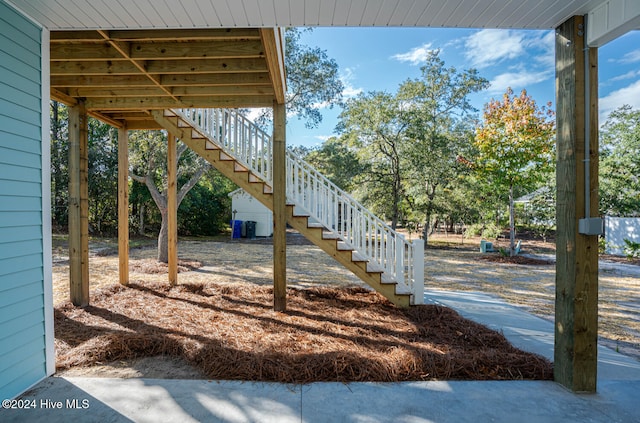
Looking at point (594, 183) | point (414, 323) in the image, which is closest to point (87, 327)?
point (414, 323)

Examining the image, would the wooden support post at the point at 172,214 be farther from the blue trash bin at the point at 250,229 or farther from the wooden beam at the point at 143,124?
the blue trash bin at the point at 250,229

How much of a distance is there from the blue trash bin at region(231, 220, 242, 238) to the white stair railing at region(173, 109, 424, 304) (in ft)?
33.7

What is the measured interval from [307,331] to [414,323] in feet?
4.22

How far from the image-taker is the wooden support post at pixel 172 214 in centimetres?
536

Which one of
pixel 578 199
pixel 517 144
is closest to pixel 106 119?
pixel 578 199

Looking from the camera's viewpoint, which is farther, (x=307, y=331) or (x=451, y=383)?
(x=307, y=331)

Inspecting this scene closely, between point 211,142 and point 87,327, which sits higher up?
point 211,142

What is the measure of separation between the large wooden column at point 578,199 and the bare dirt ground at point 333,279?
4.61ft

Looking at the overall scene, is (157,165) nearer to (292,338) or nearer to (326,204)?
(326,204)

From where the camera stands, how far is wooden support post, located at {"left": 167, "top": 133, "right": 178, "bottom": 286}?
211 inches

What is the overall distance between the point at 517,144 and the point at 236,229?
1180 centimetres

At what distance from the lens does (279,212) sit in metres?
4.14

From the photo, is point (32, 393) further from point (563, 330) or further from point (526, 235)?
point (526, 235)

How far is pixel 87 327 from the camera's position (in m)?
3.48
